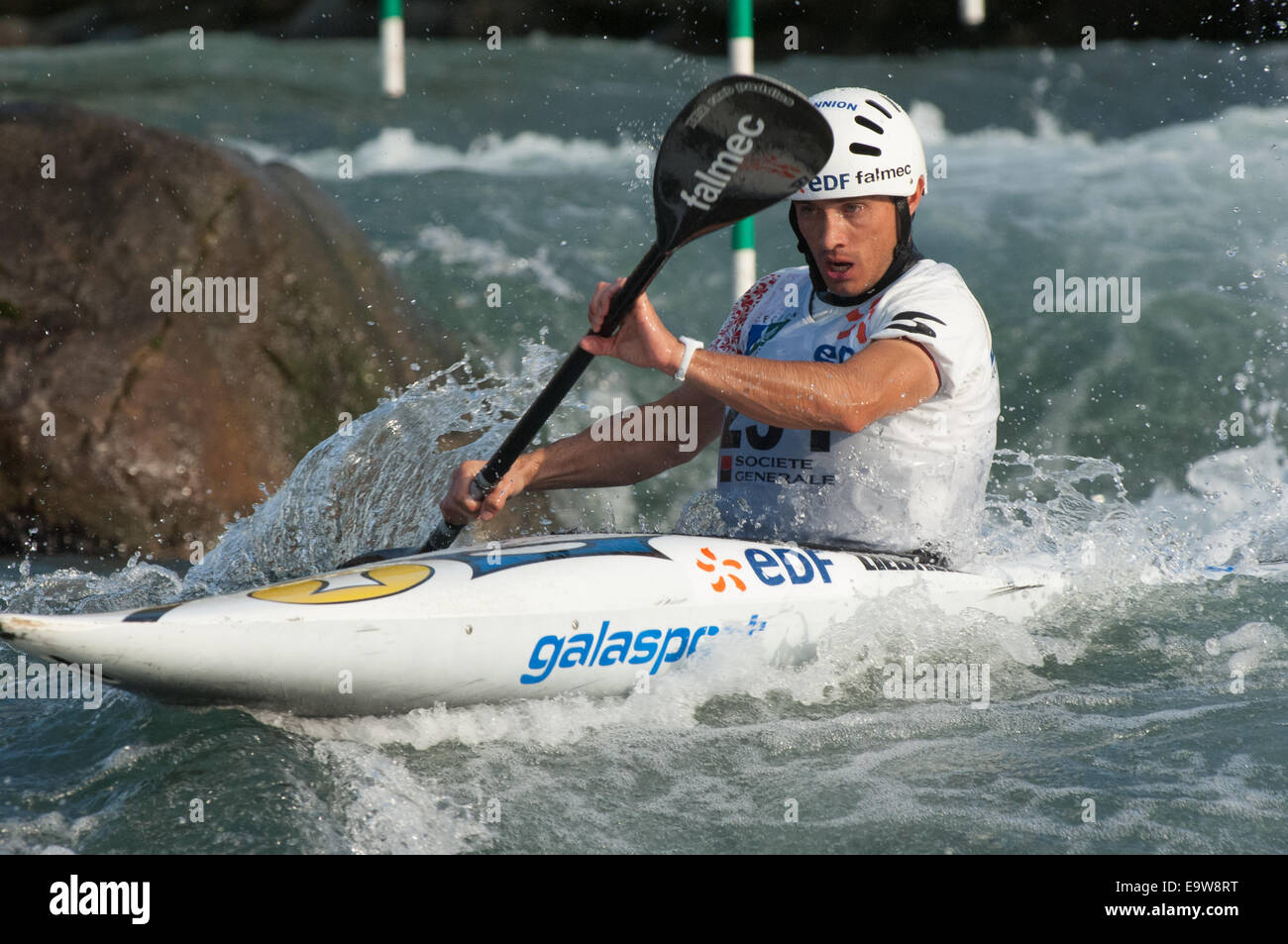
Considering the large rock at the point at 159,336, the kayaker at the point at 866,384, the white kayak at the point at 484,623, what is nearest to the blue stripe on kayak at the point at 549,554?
the white kayak at the point at 484,623

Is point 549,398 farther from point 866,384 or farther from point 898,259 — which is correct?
point 898,259

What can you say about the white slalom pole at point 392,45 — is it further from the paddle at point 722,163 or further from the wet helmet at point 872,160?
the paddle at point 722,163

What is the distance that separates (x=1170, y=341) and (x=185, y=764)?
689cm

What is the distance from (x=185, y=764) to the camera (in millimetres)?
2898

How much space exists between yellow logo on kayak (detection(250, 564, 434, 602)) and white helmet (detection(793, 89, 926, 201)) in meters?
1.51

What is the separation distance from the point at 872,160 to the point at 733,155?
61cm

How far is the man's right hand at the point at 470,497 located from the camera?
3730 mm

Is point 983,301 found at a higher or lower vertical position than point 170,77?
lower

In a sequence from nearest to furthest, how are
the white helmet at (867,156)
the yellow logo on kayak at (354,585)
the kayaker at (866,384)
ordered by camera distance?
1. the yellow logo on kayak at (354,585)
2. the kayaker at (866,384)
3. the white helmet at (867,156)

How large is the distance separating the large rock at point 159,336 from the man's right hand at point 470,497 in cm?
246

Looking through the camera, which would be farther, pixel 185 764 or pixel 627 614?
pixel 627 614
